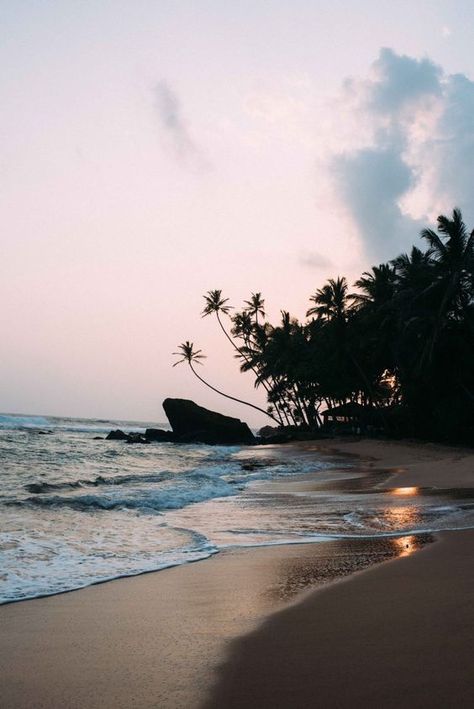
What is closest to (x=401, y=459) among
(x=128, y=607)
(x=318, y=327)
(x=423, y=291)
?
(x=423, y=291)

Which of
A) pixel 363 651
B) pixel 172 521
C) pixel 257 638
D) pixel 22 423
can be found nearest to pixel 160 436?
pixel 22 423

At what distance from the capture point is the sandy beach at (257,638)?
253 cm

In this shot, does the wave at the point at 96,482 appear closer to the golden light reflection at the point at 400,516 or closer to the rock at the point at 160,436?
the golden light reflection at the point at 400,516

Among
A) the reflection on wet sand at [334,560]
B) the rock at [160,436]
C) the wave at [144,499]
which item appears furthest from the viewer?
the rock at [160,436]

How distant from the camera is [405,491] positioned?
38.9 feet

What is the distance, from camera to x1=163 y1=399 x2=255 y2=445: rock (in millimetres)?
53719

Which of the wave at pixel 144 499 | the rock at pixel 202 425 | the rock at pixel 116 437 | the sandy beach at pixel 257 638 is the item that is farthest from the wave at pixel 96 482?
the rock at pixel 116 437

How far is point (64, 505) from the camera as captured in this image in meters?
10.4

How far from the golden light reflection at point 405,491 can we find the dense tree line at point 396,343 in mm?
14745

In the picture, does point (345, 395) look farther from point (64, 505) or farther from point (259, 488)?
point (64, 505)

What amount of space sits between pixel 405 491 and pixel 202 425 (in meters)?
44.1

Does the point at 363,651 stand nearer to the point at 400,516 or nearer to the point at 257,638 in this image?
the point at 257,638

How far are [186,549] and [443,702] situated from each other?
4412mm

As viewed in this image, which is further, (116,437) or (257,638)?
(116,437)
